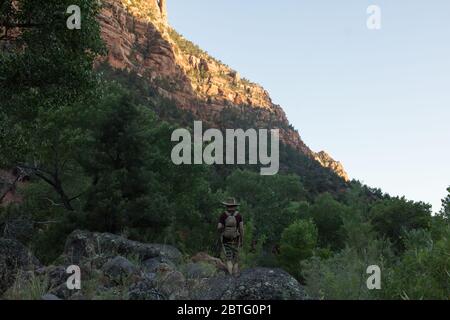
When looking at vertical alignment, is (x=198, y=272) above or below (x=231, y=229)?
below

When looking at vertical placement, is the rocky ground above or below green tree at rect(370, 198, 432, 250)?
below

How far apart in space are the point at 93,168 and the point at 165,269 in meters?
15.7

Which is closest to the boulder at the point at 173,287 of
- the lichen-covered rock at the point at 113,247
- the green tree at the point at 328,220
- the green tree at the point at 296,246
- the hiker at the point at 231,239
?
the hiker at the point at 231,239

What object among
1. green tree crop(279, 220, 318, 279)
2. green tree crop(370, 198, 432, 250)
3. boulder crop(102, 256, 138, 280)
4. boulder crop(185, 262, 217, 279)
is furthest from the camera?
green tree crop(370, 198, 432, 250)

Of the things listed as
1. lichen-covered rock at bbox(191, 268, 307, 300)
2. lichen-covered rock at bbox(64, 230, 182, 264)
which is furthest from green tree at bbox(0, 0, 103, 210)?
lichen-covered rock at bbox(191, 268, 307, 300)

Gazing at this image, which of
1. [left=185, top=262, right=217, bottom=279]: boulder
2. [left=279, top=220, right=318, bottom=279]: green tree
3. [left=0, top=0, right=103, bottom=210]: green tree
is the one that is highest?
[left=0, top=0, right=103, bottom=210]: green tree

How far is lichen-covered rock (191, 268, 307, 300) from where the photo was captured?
694 cm

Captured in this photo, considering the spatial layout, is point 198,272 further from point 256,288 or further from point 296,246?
point 296,246

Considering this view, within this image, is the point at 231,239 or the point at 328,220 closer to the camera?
the point at 231,239

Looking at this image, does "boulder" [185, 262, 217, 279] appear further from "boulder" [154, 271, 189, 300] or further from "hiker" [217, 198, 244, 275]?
"boulder" [154, 271, 189, 300]

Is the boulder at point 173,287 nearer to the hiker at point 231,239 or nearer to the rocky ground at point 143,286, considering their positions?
the rocky ground at point 143,286

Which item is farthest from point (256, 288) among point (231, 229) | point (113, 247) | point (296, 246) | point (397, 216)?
point (397, 216)

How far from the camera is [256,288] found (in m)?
7.06
